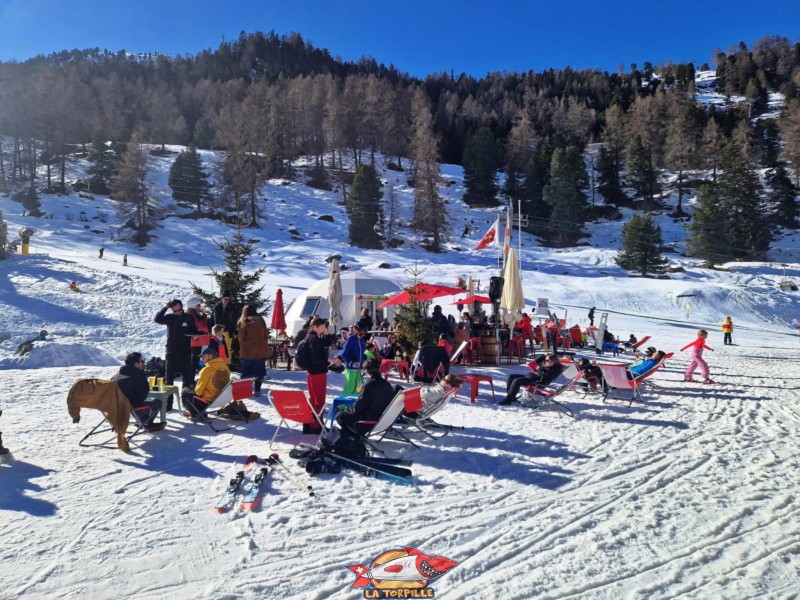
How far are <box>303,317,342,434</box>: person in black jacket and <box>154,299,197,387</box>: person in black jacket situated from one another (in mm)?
2155

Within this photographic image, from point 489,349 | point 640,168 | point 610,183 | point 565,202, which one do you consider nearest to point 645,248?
point 565,202

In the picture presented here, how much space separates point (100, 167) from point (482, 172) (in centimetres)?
3500

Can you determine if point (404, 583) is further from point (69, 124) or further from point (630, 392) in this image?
point (69, 124)

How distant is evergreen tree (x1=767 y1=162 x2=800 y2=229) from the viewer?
4394 centimetres

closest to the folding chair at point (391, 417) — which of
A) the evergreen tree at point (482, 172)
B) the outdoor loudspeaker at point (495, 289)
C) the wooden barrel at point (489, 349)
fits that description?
the wooden barrel at point (489, 349)

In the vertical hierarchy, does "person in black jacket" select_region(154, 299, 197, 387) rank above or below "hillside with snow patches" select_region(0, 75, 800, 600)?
above

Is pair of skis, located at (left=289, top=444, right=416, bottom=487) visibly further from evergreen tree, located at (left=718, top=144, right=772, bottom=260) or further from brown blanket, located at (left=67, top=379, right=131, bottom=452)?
evergreen tree, located at (left=718, top=144, right=772, bottom=260)

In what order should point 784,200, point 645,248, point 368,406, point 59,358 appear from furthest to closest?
point 784,200 < point 645,248 < point 59,358 < point 368,406

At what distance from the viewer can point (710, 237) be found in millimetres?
34938

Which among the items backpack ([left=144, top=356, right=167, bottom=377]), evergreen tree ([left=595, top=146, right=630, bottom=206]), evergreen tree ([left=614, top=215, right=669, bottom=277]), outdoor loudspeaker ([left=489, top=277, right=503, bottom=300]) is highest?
evergreen tree ([left=595, top=146, right=630, bottom=206])

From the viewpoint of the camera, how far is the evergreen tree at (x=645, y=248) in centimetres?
3262

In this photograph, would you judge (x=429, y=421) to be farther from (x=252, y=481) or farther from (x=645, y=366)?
(x=645, y=366)

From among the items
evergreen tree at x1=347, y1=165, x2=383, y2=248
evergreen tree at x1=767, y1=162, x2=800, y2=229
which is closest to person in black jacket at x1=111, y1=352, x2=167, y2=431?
evergreen tree at x1=347, y1=165, x2=383, y2=248

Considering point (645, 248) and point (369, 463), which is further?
point (645, 248)
